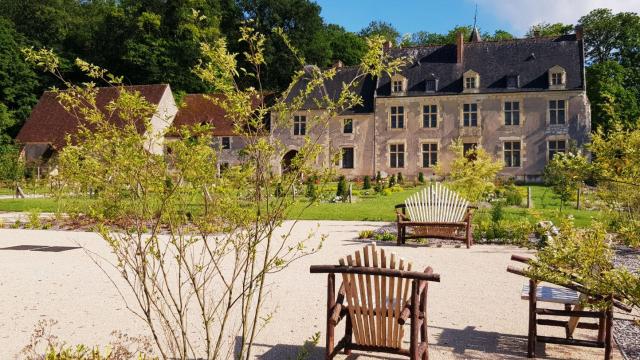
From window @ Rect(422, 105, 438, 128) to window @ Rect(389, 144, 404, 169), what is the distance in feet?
7.11

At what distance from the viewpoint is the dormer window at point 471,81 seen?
37.3 metres

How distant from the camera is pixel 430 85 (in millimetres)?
38406

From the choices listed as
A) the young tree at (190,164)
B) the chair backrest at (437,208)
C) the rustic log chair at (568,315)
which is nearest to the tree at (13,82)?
the chair backrest at (437,208)

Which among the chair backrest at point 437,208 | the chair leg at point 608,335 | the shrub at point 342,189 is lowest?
the chair leg at point 608,335

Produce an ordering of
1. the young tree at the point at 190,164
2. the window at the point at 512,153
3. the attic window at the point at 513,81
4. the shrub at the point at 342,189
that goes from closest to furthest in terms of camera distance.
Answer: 1. the young tree at the point at 190,164
2. the shrub at the point at 342,189
3. the attic window at the point at 513,81
4. the window at the point at 512,153

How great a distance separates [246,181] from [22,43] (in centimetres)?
5199

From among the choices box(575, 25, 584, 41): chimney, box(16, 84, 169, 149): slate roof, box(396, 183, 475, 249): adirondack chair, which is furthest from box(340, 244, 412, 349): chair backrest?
box(16, 84, 169, 149): slate roof

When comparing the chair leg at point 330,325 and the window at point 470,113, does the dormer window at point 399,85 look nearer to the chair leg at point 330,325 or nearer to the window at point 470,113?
the window at point 470,113

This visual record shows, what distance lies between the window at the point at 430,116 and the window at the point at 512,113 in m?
4.34

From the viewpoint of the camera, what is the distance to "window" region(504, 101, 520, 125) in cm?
3712

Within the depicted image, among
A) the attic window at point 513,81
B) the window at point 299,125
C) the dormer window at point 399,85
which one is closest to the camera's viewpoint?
the attic window at point 513,81

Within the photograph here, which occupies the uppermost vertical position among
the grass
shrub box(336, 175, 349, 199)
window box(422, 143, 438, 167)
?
window box(422, 143, 438, 167)

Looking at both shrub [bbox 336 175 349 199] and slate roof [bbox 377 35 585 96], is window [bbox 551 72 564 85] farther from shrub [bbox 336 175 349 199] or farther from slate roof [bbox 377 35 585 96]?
shrub [bbox 336 175 349 199]

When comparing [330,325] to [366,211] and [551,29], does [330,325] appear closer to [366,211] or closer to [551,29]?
[366,211]
